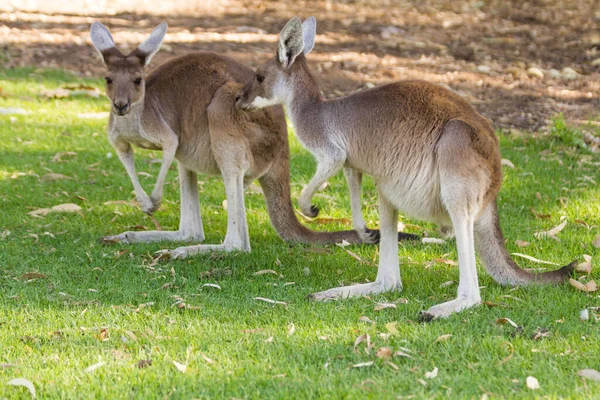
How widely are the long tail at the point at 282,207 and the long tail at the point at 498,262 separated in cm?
115

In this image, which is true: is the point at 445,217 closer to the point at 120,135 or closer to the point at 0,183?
the point at 120,135

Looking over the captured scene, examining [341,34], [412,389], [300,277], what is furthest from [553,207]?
[341,34]

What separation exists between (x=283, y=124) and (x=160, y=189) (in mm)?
772

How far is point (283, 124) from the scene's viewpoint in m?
5.13

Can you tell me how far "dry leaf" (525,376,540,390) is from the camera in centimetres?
302

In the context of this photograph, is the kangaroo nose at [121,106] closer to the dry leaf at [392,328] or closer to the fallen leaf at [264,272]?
the fallen leaf at [264,272]

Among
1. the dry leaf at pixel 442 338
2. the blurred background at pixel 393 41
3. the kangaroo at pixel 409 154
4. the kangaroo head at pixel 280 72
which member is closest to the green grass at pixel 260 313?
the dry leaf at pixel 442 338

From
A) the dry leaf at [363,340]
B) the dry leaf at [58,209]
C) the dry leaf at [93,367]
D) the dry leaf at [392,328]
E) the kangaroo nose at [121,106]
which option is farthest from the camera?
the dry leaf at [58,209]

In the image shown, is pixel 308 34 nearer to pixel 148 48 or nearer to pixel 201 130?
pixel 201 130

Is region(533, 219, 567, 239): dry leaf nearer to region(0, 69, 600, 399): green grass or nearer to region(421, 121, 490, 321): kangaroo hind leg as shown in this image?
region(0, 69, 600, 399): green grass

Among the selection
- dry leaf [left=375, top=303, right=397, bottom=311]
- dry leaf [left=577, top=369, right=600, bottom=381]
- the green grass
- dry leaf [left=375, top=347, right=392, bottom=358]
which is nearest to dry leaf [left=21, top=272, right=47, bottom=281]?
the green grass

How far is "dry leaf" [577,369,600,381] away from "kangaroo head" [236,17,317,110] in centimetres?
190

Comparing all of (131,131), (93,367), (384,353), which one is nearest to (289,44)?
(131,131)

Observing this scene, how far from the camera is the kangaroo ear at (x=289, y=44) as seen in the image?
4199 millimetres
